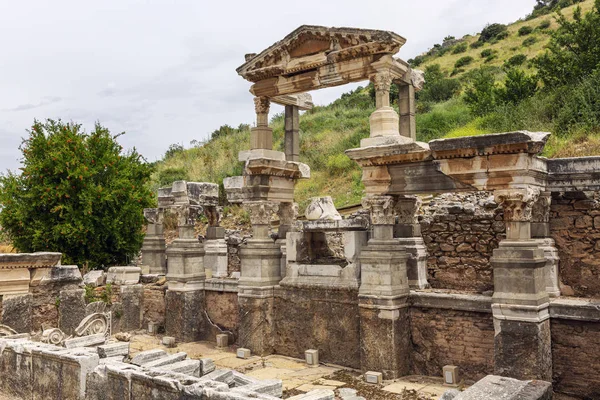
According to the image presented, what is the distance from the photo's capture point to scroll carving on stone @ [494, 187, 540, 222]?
7.68 m

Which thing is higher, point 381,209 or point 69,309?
point 381,209

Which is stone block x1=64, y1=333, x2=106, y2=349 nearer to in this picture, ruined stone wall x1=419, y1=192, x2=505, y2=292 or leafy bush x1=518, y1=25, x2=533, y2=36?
ruined stone wall x1=419, y1=192, x2=505, y2=292

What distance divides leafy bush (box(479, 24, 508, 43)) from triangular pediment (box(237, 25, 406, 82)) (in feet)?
126

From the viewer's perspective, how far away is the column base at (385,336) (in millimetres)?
8812

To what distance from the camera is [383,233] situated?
9.28 m

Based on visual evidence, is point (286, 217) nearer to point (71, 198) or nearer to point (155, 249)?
point (155, 249)

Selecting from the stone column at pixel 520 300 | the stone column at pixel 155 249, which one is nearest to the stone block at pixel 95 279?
the stone column at pixel 155 249

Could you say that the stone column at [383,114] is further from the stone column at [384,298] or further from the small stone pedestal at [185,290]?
the small stone pedestal at [185,290]

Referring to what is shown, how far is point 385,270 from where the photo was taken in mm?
8992

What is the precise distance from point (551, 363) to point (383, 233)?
3.16 meters

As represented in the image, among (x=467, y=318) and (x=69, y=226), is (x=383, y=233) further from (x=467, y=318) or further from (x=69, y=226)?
(x=69, y=226)

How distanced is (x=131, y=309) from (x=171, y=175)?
621 inches

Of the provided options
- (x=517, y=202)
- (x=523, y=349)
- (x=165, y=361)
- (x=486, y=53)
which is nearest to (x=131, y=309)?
(x=165, y=361)

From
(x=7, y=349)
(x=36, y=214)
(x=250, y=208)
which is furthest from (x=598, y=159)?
(x=36, y=214)
